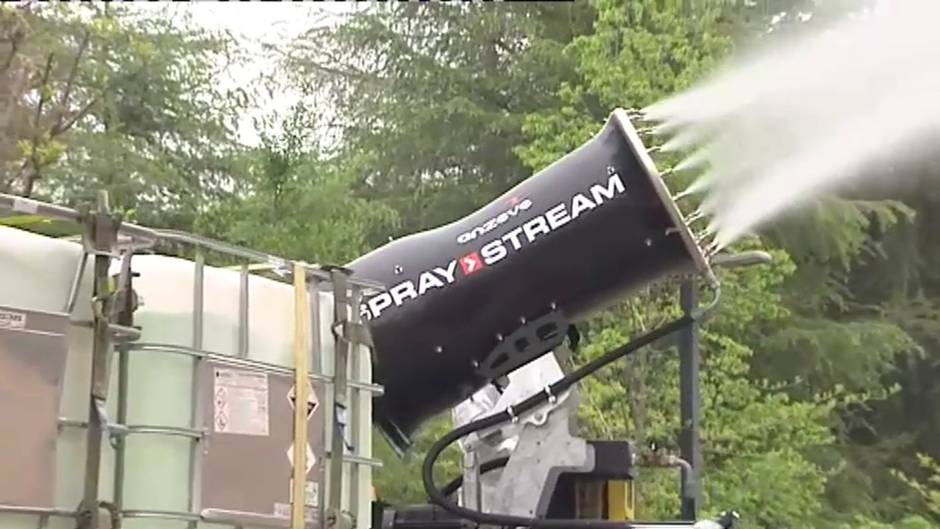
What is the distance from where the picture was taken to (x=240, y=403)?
4.62m

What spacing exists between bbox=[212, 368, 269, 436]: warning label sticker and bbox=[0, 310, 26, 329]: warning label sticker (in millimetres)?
620

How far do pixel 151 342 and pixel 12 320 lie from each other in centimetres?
44

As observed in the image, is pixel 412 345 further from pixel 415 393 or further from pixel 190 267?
pixel 190 267

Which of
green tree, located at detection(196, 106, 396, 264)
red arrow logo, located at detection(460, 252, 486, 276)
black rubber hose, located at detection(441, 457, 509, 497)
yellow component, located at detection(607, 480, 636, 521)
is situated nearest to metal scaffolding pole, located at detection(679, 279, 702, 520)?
yellow component, located at detection(607, 480, 636, 521)

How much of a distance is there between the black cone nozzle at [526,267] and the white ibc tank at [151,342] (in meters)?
1.21

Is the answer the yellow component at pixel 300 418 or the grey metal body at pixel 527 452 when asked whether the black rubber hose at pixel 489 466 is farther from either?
the yellow component at pixel 300 418

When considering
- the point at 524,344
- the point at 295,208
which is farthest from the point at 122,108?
the point at 524,344

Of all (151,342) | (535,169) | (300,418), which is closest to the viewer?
(151,342)

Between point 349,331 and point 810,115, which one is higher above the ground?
point 810,115

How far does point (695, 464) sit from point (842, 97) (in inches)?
71.5

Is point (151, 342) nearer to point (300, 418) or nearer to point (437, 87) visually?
point (300, 418)

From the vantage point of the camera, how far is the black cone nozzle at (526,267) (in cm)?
603

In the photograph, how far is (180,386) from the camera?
448 centimetres

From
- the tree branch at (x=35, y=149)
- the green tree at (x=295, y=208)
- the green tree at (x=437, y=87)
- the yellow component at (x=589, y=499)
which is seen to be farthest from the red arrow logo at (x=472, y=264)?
the green tree at (x=437, y=87)
